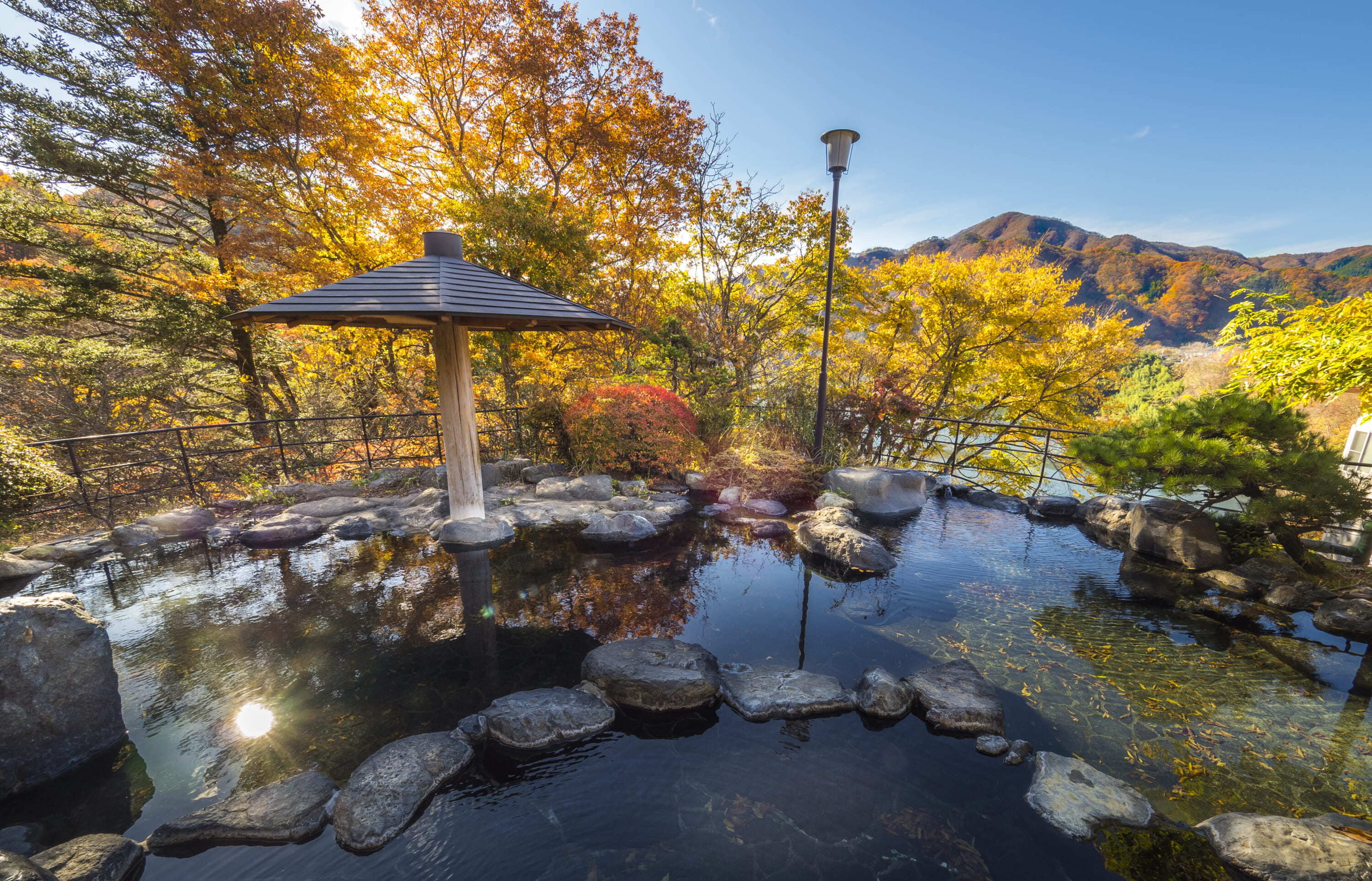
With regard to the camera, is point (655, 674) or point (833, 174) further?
point (833, 174)

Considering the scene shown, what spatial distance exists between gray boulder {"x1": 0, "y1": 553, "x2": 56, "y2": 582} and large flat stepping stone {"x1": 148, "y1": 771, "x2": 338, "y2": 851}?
14.5 feet

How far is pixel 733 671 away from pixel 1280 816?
2.50 metres

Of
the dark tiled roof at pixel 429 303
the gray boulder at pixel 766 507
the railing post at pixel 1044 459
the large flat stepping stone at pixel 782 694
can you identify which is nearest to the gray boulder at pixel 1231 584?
the railing post at pixel 1044 459

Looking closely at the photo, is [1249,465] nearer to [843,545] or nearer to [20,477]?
[843,545]

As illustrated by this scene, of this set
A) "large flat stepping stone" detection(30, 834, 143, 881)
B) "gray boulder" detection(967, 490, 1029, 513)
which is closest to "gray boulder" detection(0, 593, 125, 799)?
"large flat stepping stone" detection(30, 834, 143, 881)

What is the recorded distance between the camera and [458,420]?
4922 mm

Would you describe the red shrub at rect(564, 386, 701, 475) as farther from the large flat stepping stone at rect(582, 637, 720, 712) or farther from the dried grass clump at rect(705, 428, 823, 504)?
the large flat stepping stone at rect(582, 637, 720, 712)

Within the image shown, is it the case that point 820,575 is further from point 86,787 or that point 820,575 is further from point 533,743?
point 86,787

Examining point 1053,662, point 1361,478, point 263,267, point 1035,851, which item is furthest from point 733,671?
point 263,267

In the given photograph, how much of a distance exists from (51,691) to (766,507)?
590 centimetres

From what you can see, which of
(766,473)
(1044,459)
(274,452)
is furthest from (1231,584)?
(274,452)

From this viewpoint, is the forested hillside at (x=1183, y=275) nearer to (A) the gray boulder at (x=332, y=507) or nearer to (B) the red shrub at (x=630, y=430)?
(B) the red shrub at (x=630, y=430)

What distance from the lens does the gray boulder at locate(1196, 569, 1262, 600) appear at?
3945 millimetres

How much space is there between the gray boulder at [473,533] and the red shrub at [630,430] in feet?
7.71
